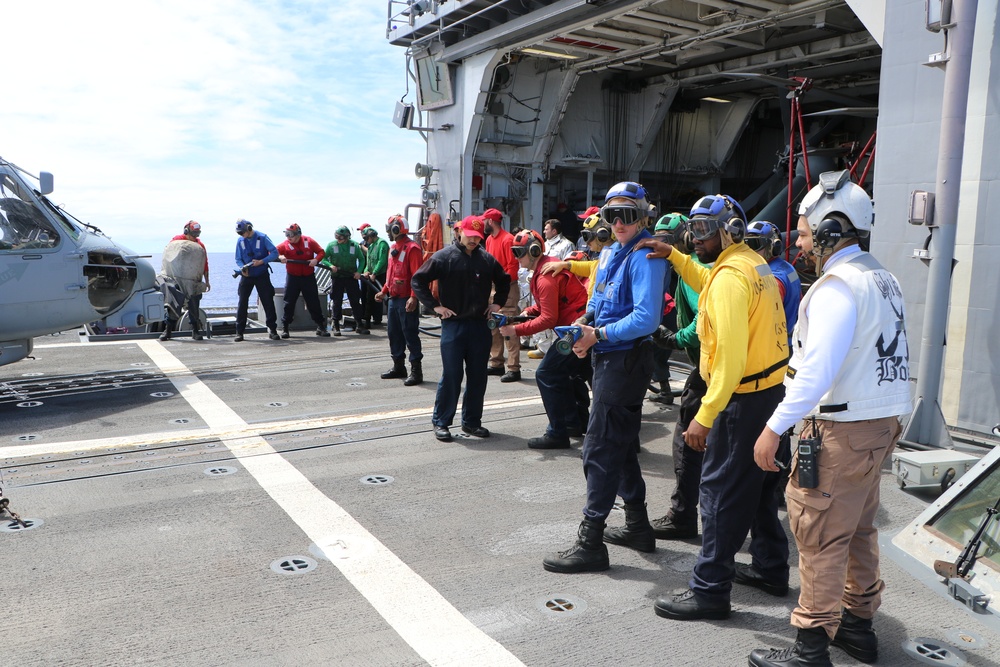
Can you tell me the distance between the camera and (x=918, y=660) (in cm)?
291

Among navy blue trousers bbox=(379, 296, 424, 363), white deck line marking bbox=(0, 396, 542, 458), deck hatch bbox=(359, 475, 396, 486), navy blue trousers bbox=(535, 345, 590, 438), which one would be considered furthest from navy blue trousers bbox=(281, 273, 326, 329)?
deck hatch bbox=(359, 475, 396, 486)

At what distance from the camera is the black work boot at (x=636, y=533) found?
3961 mm

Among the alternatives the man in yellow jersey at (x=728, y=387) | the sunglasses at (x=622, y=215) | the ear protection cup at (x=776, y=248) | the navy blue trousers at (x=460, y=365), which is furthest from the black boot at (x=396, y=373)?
the man in yellow jersey at (x=728, y=387)

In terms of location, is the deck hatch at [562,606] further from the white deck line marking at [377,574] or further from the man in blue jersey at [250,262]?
the man in blue jersey at [250,262]

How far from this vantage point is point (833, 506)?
2609 mm

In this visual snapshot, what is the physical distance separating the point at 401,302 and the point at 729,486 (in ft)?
18.9

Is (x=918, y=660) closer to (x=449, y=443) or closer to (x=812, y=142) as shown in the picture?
(x=449, y=443)

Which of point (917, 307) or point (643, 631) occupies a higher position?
point (917, 307)

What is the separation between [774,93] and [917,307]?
10288 millimetres

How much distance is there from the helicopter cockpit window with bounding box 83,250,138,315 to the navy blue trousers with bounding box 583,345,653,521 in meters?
6.15

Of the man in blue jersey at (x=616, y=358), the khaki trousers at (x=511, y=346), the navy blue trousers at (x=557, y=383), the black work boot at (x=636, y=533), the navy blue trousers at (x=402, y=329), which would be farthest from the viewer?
the khaki trousers at (x=511, y=346)

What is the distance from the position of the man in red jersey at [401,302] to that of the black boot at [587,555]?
15.1ft

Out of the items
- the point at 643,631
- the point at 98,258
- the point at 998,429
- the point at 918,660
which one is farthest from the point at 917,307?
the point at 98,258

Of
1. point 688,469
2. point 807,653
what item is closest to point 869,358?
point 807,653
